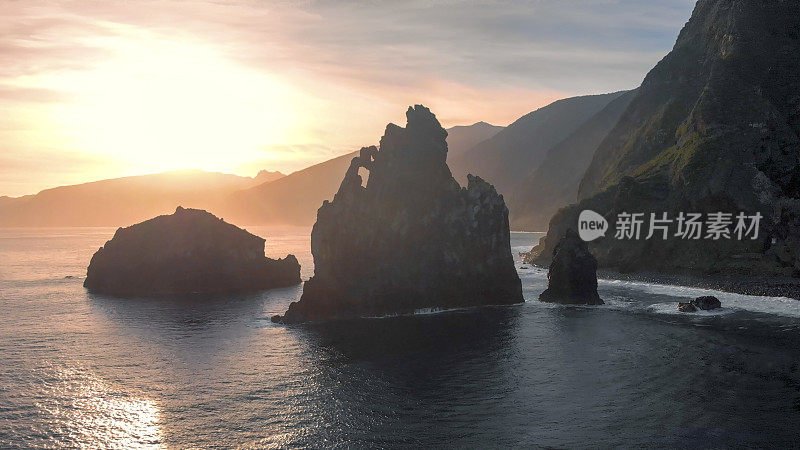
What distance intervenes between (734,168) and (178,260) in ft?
369

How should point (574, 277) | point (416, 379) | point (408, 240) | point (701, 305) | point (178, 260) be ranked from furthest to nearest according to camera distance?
point (178, 260) < point (574, 277) < point (408, 240) < point (701, 305) < point (416, 379)

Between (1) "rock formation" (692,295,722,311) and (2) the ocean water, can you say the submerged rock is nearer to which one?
(2) the ocean water

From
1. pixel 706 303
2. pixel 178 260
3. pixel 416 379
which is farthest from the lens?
pixel 178 260

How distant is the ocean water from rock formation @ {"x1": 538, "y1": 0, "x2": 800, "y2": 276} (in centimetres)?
2996

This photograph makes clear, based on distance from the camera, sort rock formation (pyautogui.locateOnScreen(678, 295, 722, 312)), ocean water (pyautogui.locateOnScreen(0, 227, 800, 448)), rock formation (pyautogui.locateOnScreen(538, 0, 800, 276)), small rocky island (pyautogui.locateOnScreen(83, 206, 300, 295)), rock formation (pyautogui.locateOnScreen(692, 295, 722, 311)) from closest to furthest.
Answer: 1. ocean water (pyautogui.locateOnScreen(0, 227, 800, 448))
2. rock formation (pyautogui.locateOnScreen(678, 295, 722, 312))
3. rock formation (pyautogui.locateOnScreen(692, 295, 722, 311))
4. rock formation (pyautogui.locateOnScreen(538, 0, 800, 276))
5. small rocky island (pyautogui.locateOnScreen(83, 206, 300, 295))

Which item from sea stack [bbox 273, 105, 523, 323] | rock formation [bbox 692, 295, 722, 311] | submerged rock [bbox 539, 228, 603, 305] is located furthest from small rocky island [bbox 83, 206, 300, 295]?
rock formation [bbox 692, 295, 722, 311]

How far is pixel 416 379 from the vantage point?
50.1 meters

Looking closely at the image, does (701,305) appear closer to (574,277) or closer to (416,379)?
(574,277)

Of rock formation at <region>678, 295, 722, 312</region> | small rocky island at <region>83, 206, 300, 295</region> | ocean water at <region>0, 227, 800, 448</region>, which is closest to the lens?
ocean water at <region>0, 227, 800, 448</region>

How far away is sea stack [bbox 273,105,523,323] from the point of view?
82500 mm

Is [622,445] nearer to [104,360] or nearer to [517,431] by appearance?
[517,431]

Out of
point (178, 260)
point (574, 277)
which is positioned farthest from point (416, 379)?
point (178, 260)

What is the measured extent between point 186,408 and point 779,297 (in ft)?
278

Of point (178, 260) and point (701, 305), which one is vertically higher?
point (178, 260)
